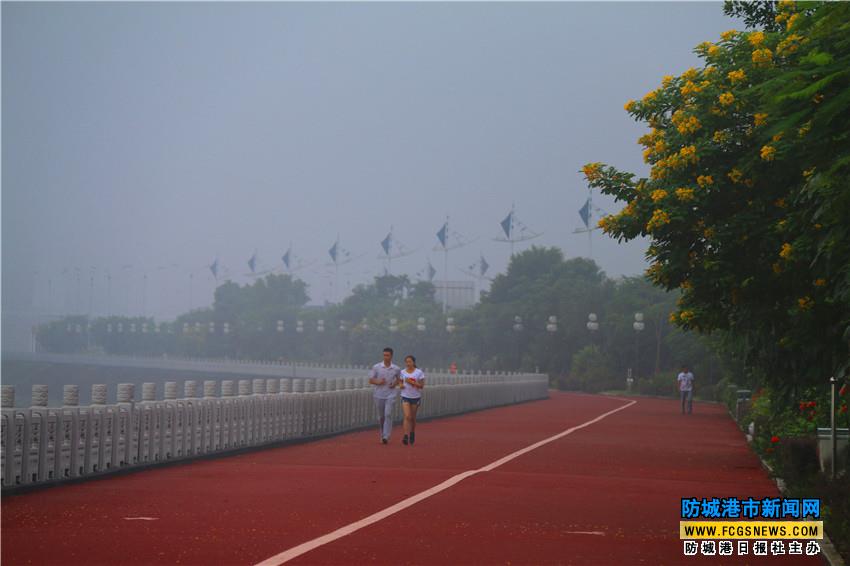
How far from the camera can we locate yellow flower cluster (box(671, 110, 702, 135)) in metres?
21.1

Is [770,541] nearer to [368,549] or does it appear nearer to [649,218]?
[368,549]

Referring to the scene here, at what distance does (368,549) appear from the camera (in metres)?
11.3

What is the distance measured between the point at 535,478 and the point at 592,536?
20.9 ft

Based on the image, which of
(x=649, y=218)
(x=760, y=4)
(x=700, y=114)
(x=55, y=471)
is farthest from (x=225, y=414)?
(x=760, y=4)

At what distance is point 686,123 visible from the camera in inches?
Result: 834

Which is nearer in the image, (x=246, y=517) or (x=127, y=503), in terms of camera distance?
(x=246, y=517)

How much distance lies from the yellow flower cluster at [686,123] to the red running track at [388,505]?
5.59m

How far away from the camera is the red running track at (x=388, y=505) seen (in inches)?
442

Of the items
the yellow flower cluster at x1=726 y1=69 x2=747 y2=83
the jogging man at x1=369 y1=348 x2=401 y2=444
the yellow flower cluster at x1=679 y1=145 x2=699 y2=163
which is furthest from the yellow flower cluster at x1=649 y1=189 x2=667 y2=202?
the jogging man at x1=369 y1=348 x2=401 y2=444

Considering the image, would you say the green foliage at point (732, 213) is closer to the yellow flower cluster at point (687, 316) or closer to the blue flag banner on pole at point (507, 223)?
the yellow flower cluster at point (687, 316)

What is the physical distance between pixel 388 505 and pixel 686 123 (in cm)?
943

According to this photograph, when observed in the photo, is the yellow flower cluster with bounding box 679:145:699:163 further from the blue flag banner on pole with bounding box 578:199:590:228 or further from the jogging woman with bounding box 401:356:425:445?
the blue flag banner on pole with bounding box 578:199:590:228

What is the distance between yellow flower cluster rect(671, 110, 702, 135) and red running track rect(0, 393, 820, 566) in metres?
5.59

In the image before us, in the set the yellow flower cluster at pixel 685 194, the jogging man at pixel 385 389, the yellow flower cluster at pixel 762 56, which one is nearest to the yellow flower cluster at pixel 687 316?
the yellow flower cluster at pixel 685 194
